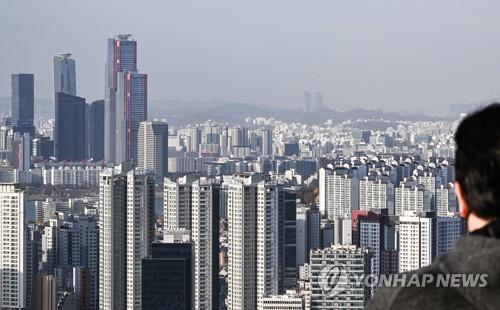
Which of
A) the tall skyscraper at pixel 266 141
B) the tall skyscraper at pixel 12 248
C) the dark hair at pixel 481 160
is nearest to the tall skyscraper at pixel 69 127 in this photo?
the tall skyscraper at pixel 266 141

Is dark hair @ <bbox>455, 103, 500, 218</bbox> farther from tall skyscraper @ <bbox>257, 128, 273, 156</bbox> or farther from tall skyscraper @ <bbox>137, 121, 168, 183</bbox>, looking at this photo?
tall skyscraper @ <bbox>257, 128, 273, 156</bbox>

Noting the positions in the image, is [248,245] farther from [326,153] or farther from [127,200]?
[326,153]

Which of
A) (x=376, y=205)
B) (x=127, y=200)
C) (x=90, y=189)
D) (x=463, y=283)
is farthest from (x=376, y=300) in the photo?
(x=90, y=189)

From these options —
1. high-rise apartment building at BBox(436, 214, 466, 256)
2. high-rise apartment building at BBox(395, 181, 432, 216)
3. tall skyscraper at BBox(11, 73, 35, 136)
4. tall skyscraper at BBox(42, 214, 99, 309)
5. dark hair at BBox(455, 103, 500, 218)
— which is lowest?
tall skyscraper at BBox(42, 214, 99, 309)

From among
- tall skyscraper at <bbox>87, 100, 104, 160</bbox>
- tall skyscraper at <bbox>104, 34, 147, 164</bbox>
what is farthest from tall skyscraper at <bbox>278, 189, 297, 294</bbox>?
tall skyscraper at <bbox>87, 100, 104, 160</bbox>

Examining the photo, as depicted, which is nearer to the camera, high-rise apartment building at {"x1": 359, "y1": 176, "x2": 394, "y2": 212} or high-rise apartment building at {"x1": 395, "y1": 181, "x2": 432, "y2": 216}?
high-rise apartment building at {"x1": 395, "y1": 181, "x2": 432, "y2": 216}

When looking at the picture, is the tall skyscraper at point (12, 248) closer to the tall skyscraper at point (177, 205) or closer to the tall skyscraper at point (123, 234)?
the tall skyscraper at point (123, 234)

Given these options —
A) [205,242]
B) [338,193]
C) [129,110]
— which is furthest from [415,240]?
[129,110]
